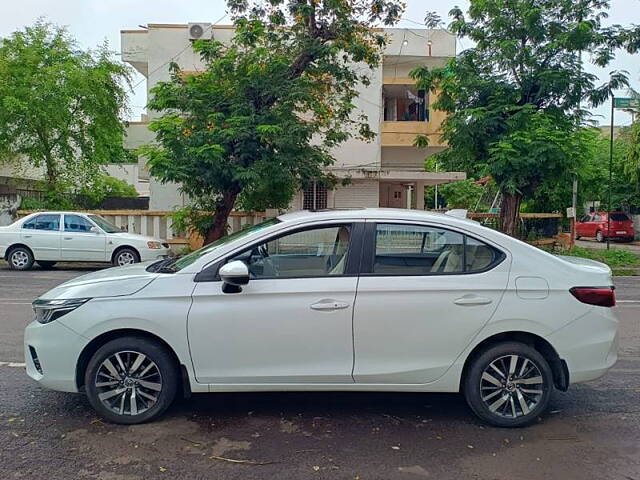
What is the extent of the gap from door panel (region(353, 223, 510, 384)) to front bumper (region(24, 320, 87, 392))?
2.14m

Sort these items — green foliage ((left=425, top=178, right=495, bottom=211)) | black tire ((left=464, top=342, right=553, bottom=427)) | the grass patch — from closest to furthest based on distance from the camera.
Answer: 1. black tire ((left=464, top=342, right=553, bottom=427))
2. the grass patch
3. green foliage ((left=425, top=178, right=495, bottom=211))

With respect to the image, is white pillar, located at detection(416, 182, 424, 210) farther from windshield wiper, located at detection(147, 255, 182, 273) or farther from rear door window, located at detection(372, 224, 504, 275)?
windshield wiper, located at detection(147, 255, 182, 273)

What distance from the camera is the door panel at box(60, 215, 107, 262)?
44.4 feet

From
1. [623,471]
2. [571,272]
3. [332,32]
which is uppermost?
[332,32]

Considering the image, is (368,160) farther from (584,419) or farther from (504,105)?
(584,419)

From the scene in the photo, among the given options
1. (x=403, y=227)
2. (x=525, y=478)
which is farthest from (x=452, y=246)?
(x=525, y=478)

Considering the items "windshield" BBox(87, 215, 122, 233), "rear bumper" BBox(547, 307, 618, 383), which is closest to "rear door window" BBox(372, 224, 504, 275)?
"rear bumper" BBox(547, 307, 618, 383)

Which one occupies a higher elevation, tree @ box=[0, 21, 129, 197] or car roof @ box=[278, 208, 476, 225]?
tree @ box=[0, 21, 129, 197]

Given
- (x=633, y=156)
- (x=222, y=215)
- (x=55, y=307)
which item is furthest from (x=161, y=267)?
(x=633, y=156)

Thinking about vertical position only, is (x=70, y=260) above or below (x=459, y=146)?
below

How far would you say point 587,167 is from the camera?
15.9 m

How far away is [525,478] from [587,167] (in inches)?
566

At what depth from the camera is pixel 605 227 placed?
27.4 metres

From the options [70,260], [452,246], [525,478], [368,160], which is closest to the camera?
[525,478]
